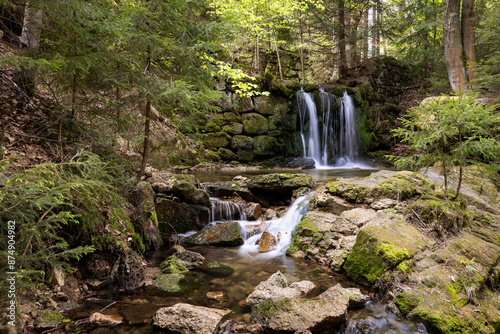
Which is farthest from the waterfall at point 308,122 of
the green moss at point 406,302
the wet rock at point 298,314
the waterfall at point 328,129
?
the wet rock at point 298,314

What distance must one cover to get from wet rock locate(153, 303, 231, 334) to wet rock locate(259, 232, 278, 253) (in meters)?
2.80

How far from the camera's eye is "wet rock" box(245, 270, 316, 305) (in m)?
3.82

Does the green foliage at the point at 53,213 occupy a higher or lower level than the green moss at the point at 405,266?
higher

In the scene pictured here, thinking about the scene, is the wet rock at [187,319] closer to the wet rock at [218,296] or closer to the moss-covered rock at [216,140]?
the wet rock at [218,296]

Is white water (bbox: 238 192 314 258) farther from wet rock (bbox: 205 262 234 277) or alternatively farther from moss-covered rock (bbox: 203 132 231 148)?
moss-covered rock (bbox: 203 132 231 148)

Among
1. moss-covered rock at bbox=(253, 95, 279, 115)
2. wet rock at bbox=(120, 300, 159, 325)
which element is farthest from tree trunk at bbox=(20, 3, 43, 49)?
moss-covered rock at bbox=(253, 95, 279, 115)

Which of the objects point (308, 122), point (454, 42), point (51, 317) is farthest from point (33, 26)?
point (308, 122)

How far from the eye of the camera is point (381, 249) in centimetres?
418

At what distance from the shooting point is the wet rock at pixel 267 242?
609 centimetres

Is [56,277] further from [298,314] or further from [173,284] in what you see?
[298,314]

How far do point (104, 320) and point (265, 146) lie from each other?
14352 mm

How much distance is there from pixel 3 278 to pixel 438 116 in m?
6.12

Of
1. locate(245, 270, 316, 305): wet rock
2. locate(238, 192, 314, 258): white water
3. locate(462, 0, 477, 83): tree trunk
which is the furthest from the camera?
locate(462, 0, 477, 83): tree trunk

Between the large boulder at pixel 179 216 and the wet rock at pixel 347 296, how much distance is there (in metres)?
4.37
